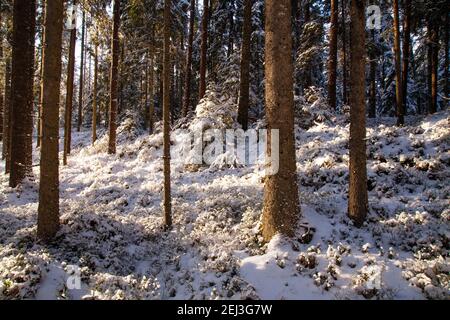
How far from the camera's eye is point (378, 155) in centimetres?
1234

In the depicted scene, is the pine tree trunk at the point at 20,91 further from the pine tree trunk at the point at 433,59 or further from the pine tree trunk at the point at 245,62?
the pine tree trunk at the point at 433,59

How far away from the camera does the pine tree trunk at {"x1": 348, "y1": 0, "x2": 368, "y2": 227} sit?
9.14 meters

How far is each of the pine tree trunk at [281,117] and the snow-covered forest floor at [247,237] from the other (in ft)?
2.06

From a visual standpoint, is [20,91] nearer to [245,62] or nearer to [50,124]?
[50,124]

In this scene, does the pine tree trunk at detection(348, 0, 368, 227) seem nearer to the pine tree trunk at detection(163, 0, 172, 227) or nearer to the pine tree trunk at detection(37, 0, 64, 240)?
the pine tree trunk at detection(163, 0, 172, 227)

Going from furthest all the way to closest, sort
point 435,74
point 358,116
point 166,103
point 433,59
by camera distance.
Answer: point 433,59, point 435,74, point 166,103, point 358,116

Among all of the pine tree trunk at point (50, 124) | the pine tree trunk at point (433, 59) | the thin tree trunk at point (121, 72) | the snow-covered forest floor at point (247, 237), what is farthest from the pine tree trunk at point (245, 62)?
the pine tree trunk at point (433, 59)

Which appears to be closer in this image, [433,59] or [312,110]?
[312,110]

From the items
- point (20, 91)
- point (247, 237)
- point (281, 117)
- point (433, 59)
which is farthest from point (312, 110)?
point (20, 91)

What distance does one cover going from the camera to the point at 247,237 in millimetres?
8977

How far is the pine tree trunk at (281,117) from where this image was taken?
8.44m

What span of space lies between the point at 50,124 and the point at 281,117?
18.1ft

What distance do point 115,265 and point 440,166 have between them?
952cm

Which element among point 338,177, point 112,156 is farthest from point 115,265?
point 112,156
